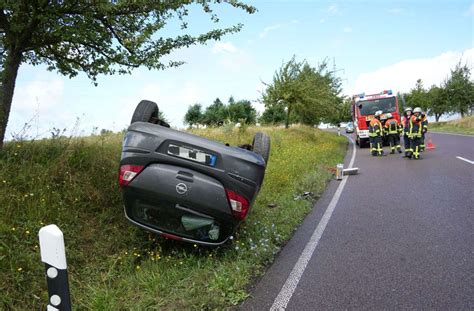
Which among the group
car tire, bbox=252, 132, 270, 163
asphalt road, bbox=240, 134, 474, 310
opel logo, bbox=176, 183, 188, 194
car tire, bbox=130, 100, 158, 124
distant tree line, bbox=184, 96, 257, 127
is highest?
distant tree line, bbox=184, 96, 257, 127

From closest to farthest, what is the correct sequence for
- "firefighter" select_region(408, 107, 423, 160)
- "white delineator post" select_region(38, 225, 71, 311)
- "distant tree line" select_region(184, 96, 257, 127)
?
1. "white delineator post" select_region(38, 225, 71, 311)
2. "firefighter" select_region(408, 107, 423, 160)
3. "distant tree line" select_region(184, 96, 257, 127)

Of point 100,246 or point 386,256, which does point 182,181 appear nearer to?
point 100,246

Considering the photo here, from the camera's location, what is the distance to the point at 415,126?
13.8m

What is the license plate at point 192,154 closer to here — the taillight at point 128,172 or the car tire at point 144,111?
the taillight at point 128,172

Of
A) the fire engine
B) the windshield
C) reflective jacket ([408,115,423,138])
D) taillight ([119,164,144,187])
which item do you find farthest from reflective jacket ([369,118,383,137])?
taillight ([119,164,144,187])

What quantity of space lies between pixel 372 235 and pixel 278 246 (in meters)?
1.32

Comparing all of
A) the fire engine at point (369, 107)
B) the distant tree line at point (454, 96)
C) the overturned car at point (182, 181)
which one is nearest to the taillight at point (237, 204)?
the overturned car at point (182, 181)

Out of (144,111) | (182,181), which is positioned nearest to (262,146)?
(182,181)

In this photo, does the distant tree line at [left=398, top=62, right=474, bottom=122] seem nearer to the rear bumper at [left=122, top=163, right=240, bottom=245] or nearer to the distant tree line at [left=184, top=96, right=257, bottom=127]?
the distant tree line at [left=184, top=96, right=257, bottom=127]

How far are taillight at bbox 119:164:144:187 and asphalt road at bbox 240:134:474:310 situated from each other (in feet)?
4.94

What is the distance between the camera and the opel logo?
3.48 meters

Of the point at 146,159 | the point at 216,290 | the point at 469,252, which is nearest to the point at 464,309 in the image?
the point at 469,252

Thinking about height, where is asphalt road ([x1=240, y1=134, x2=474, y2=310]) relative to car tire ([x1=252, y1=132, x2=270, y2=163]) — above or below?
below

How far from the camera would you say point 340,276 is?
3.83 metres
